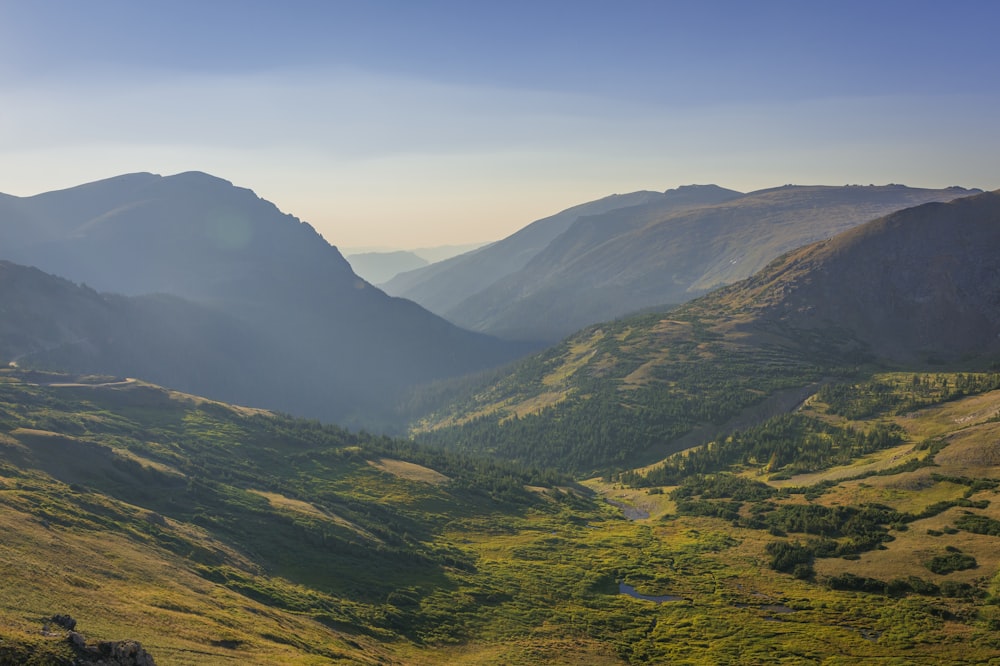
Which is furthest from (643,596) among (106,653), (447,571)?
(106,653)

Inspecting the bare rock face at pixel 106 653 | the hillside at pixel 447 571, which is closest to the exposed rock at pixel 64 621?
the hillside at pixel 447 571

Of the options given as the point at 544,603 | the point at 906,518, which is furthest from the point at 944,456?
the point at 544,603

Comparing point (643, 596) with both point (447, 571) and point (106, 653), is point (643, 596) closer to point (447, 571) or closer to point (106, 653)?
point (447, 571)

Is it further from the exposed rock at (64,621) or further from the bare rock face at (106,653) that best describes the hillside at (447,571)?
the bare rock face at (106,653)

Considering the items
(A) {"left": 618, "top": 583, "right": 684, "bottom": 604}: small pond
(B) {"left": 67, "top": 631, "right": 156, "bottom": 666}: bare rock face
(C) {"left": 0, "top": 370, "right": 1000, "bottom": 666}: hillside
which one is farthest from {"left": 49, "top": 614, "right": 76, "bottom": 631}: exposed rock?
(A) {"left": 618, "top": 583, "right": 684, "bottom": 604}: small pond

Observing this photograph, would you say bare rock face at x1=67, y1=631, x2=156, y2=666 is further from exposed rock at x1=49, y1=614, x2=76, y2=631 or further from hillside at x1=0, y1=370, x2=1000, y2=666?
exposed rock at x1=49, y1=614, x2=76, y2=631

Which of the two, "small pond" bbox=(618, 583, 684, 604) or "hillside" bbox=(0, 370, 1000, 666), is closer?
"hillside" bbox=(0, 370, 1000, 666)

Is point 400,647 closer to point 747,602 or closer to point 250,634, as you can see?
point 250,634

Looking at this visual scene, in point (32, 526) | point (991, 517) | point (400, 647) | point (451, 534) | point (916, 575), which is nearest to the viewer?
point (32, 526)
